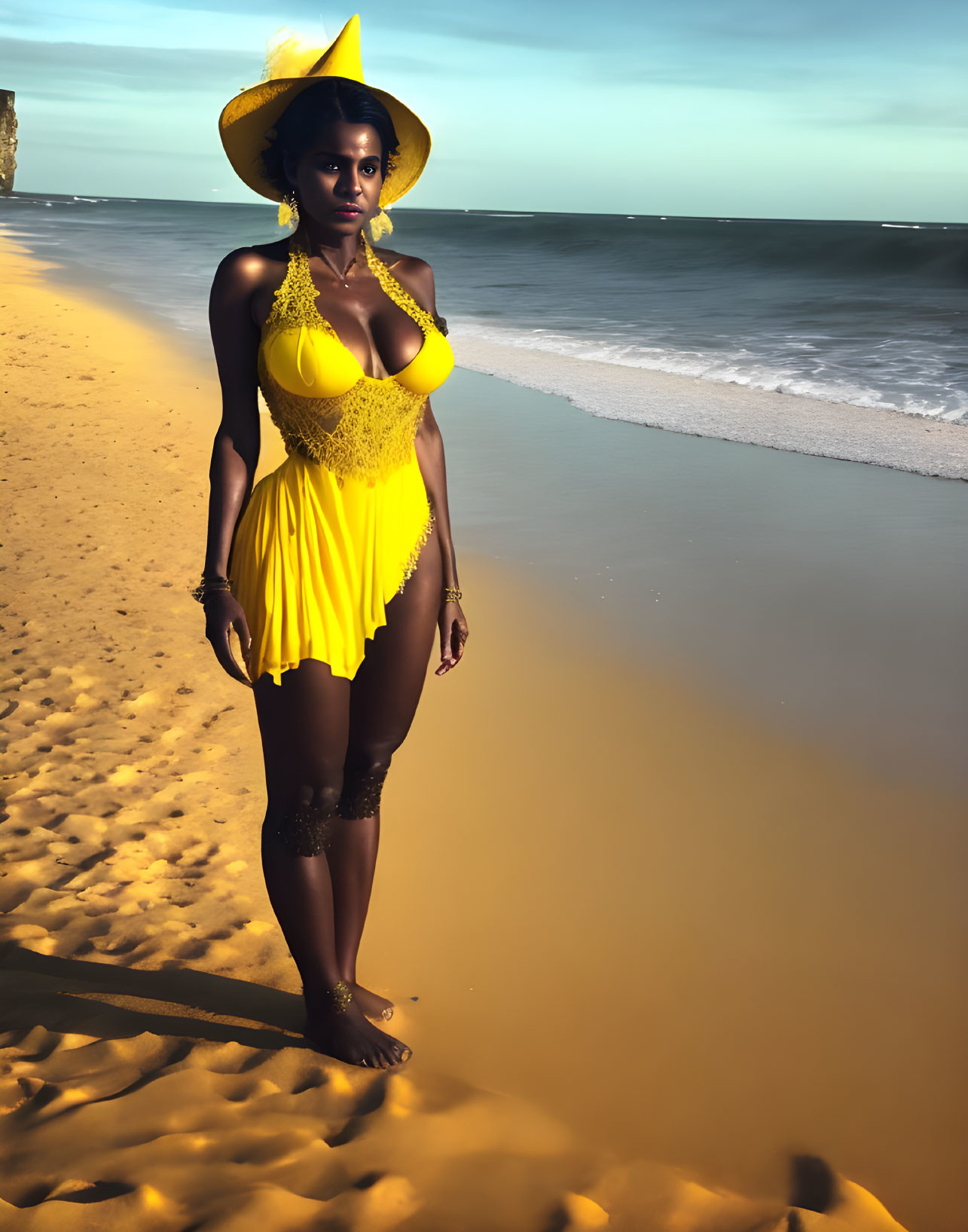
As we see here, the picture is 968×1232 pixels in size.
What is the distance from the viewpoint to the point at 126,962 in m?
2.71

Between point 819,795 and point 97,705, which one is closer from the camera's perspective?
point 819,795

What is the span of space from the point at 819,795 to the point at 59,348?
10.1 m

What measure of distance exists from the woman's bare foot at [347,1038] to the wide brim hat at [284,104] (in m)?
1.79

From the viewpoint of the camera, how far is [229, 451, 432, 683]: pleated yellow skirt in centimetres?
208

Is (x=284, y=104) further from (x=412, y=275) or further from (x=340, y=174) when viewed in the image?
(x=412, y=275)

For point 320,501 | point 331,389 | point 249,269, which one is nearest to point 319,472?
point 320,501

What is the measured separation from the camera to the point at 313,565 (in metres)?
2.10

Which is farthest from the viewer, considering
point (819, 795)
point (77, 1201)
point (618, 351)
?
point (618, 351)

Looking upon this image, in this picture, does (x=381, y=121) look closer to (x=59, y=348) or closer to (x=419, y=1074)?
(x=419, y=1074)

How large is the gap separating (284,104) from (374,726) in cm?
130

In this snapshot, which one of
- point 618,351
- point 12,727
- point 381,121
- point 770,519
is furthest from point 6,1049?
point 618,351

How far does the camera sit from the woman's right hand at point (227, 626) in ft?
6.86

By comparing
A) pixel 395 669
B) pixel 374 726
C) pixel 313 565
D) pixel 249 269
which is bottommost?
pixel 374 726

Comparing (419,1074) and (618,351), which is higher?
(618,351)
